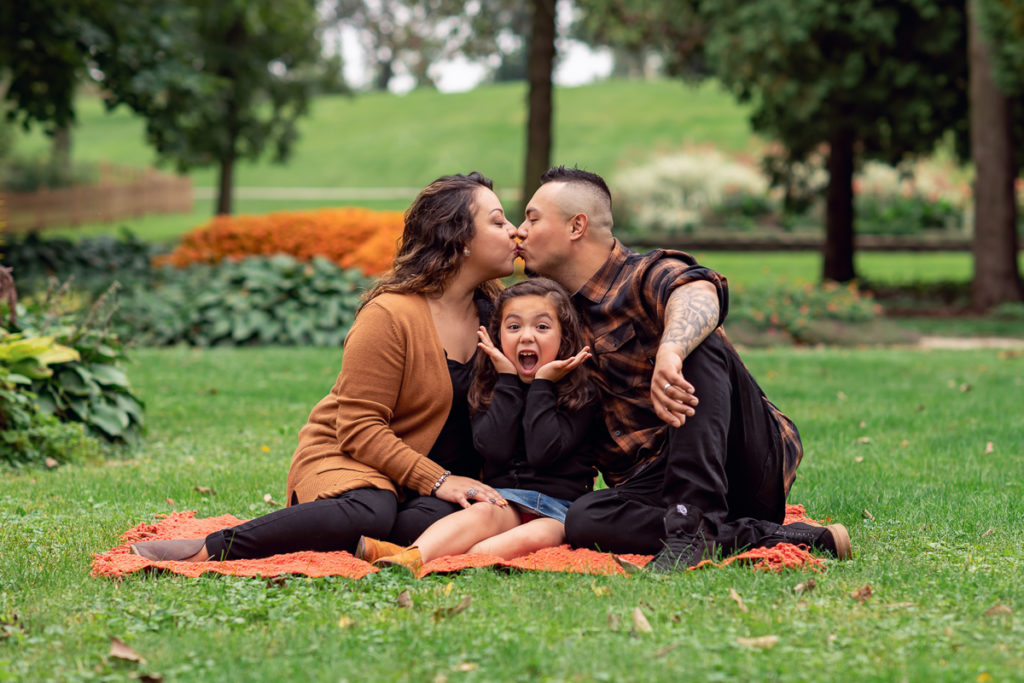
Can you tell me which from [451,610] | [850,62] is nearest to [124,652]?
[451,610]

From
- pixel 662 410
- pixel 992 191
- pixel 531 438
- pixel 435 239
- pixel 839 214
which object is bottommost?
pixel 531 438

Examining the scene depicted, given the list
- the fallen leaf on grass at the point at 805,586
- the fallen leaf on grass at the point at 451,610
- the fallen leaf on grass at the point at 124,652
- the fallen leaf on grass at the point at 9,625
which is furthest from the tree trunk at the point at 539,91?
the fallen leaf on grass at the point at 124,652

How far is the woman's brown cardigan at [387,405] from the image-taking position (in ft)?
13.4

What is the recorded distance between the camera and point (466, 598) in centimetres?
340

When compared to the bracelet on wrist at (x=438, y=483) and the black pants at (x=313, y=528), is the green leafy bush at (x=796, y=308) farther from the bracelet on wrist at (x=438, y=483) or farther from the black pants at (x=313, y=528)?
the black pants at (x=313, y=528)

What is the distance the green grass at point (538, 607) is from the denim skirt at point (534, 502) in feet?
1.47

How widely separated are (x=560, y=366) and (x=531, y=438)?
0.92 ft

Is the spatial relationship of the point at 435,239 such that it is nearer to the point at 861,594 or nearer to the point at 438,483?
the point at 438,483

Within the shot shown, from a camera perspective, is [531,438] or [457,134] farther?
[457,134]

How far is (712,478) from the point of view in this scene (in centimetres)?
387

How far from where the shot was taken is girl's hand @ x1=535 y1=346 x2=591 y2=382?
3924mm

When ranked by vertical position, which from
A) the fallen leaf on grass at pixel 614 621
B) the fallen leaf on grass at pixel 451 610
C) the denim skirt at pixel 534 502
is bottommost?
the fallen leaf on grass at pixel 451 610

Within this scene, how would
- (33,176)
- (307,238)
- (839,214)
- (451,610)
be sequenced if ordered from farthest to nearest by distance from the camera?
1. (33,176)
2. (839,214)
3. (307,238)
4. (451,610)

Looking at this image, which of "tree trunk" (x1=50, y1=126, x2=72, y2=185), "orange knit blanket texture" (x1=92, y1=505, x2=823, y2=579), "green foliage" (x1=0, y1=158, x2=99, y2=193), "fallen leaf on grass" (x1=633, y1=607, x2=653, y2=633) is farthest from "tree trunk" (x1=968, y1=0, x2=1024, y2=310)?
"green foliage" (x1=0, y1=158, x2=99, y2=193)
